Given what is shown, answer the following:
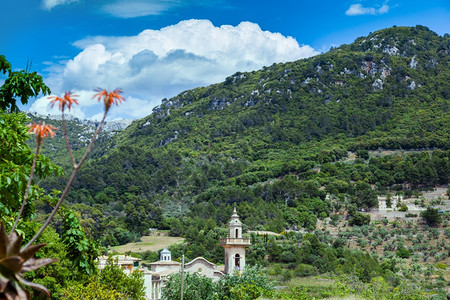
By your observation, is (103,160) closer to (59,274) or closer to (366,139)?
(366,139)

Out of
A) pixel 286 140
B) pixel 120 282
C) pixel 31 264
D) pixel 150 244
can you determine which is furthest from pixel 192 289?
pixel 286 140

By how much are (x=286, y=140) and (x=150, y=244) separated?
161 ft

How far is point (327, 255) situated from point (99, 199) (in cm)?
4959

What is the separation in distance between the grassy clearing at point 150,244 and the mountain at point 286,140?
18.4 ft

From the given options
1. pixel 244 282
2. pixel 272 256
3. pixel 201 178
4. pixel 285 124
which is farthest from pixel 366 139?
pixel 244 282

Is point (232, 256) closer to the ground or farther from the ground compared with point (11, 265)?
farther from the ground

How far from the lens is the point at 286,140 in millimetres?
114750

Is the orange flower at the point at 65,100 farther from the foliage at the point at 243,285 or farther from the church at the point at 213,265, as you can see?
the church at the point at 213,265

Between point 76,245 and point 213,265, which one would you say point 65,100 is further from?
point 213,265

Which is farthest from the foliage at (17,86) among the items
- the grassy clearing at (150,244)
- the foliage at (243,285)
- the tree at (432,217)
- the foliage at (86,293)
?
the tree at (432,217)

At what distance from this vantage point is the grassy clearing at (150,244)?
226 ft

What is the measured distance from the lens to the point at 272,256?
57812 mm

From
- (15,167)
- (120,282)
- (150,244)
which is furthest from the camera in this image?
(150,244)

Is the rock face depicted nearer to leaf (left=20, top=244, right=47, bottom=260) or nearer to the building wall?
the building wall
